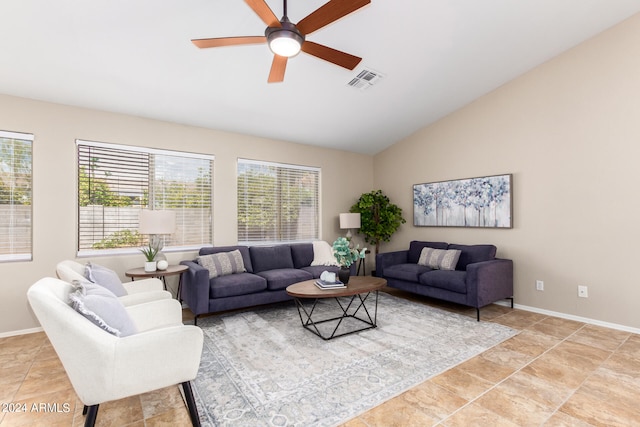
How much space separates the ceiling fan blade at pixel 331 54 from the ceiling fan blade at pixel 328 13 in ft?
0.57

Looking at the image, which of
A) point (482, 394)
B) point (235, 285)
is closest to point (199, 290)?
point (235, 285)

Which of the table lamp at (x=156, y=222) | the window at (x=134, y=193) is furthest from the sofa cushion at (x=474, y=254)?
the table lamp at (x=156, y=222)

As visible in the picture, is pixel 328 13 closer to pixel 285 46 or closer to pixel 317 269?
pixel 285 46

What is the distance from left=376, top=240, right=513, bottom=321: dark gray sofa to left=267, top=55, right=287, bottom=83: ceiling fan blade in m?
2.96

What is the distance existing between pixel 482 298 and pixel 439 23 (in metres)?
3.00

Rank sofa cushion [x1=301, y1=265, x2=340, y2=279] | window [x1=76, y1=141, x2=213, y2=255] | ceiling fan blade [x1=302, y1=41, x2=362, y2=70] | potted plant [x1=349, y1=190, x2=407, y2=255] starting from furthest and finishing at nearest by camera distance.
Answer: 1. potted plant [x1=349, y1=190, x2=407, y2=255]
2. sofa cushion [x1=301, y1=265, x2=340, y2=279]
3. window [x1=76, y1=141, x2=213, y2=255]
4. ceiling fan blade [x1=302, y1=41, x2=362, y2=70]

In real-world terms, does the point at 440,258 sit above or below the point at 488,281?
above

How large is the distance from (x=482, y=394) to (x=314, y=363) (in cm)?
125

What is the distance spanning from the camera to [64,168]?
351cm

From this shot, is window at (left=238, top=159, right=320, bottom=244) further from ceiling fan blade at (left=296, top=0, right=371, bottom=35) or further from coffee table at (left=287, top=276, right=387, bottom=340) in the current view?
ceiling fan blade at (left=296, top=0, right=371, bottom=35)

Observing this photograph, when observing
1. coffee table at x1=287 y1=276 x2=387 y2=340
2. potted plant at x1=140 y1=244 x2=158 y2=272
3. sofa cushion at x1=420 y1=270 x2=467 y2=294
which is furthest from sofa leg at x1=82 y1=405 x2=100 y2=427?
sofa cushion at x1=420 y1=270 x2=467 y2=294

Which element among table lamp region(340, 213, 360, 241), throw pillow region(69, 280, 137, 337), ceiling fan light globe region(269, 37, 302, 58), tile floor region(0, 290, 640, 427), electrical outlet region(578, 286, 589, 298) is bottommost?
tile floor region(0, 290, 640, 427)

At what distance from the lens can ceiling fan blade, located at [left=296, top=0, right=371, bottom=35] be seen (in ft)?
6.11

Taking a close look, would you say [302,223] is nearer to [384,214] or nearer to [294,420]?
[384,214]
